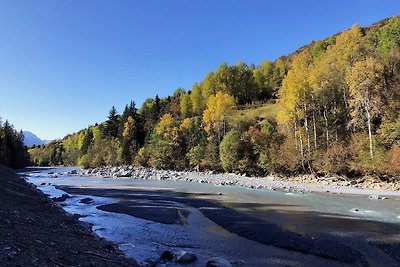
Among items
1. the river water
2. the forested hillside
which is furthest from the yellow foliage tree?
the river water

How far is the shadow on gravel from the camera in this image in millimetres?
13922

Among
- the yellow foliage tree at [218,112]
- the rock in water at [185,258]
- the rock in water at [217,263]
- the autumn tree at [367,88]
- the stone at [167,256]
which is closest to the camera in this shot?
the rock in water at [217,263]

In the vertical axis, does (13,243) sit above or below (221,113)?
below

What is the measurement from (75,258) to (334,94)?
51.8m

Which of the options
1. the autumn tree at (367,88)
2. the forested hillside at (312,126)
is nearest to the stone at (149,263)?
the forested hillside at (312,126)

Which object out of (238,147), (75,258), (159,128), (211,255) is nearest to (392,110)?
(238,147)

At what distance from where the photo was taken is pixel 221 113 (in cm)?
7856

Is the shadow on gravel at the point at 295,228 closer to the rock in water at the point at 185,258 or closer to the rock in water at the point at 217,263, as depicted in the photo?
the rock in water at the point at 217,263

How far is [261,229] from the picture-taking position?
709 inches

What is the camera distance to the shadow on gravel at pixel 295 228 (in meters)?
13.9

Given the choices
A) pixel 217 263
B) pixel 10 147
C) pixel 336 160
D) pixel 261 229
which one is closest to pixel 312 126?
pixel 336 160

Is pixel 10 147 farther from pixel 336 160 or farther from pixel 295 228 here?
pixel 295 228

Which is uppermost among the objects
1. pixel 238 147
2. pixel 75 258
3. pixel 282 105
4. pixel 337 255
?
pixel 282 105

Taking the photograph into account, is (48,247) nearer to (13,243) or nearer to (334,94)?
(13,243)
